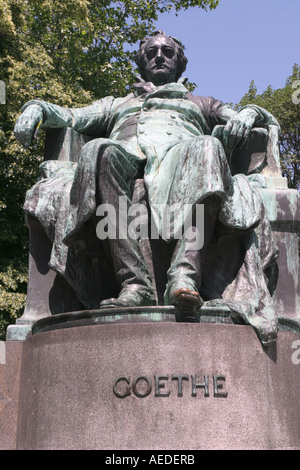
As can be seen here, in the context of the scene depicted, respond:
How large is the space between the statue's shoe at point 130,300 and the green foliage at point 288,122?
13.3 metres

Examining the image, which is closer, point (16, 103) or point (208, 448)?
point (208, 448)

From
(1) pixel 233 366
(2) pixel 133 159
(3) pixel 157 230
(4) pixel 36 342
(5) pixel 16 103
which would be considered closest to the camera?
(1) pixel 233 366

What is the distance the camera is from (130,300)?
376 centimetres

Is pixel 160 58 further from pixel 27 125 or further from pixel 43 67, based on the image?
pixel 43 67

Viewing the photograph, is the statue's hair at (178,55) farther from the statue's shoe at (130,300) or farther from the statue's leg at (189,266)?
the statue's shoe at (130,300)

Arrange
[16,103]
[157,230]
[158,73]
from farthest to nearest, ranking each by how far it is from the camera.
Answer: [16,103]
[158,73]
[157,230]

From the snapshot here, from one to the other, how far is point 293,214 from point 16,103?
8.66m

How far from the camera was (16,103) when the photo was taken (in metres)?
12.4

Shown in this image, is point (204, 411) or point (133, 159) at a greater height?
point (133, 159)

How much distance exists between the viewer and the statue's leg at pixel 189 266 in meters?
3.47

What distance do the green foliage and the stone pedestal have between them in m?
13.7

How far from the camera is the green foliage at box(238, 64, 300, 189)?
57.8 feet

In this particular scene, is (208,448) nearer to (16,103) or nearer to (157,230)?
(157,230)
